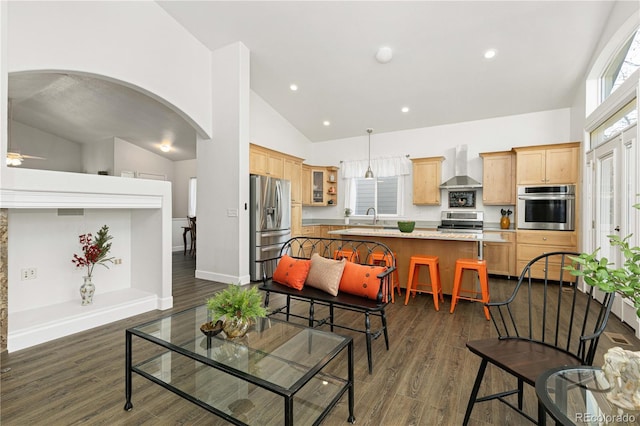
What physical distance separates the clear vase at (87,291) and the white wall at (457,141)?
525cm

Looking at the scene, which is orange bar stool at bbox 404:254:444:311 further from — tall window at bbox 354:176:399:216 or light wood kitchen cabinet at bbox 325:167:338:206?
light wood kitchen cabinet at bbox 325:167:338:206

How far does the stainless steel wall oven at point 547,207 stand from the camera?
470cm

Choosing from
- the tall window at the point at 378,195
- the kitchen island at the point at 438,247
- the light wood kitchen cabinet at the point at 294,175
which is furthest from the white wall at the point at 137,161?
the kitchen island at the point at 438,247

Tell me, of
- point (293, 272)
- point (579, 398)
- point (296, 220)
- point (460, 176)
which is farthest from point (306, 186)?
point (579, 398)

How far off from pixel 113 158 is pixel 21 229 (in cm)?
552

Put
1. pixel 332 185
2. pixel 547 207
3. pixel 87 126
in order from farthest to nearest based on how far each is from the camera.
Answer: pixel 332 185 → pixel 87 126 → pixel 547 207

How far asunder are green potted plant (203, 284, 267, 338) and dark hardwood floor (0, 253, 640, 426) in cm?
51

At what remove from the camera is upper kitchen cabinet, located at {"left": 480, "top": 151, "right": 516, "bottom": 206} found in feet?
17.3

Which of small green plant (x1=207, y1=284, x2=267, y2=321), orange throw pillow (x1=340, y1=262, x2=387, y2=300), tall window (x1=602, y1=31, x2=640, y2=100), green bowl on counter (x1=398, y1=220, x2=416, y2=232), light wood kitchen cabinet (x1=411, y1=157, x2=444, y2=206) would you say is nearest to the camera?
small green plant (x1=207, y1=284, x2=267, y2=321)

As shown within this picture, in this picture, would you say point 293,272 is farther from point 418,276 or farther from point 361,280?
point 418,276

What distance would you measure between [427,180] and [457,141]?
3.26 feet

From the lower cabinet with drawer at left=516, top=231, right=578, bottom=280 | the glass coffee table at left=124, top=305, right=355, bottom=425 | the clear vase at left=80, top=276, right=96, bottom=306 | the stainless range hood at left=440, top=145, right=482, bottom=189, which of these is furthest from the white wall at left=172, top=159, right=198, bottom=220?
the lower cabinet with drawer at left=516, top=231, right=578, bottom=280

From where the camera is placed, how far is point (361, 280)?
2430mm

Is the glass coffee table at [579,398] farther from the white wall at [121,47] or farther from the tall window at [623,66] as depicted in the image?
the white wall at [121,47]
